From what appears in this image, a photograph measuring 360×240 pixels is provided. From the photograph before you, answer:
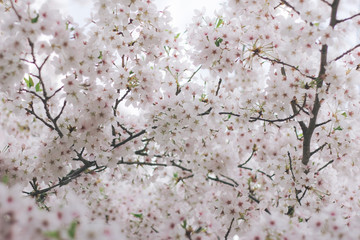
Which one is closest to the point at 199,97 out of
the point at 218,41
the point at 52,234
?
the point at 218,41

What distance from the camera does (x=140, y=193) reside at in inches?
336

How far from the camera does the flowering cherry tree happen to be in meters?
3.43

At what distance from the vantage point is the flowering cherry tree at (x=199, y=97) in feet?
11.3

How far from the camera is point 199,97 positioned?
4254mm

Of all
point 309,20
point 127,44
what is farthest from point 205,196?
point 309,20

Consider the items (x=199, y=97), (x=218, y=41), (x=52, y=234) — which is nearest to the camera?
(x=52, y=234)

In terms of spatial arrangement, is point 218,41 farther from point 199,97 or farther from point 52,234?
point 52,234

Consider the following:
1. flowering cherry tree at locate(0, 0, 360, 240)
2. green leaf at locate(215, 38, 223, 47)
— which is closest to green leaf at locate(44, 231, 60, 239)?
flowering cherry tree at locate(0, 0, 360, 240)

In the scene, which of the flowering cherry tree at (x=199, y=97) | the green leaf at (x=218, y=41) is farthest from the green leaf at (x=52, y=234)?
Result: the green leaf at (x=218, y=41)

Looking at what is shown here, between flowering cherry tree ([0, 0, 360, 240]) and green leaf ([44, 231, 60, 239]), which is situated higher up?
flowering cherry tree ([0, 0, 360, 240])

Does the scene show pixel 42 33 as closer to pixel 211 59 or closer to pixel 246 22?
pixel 211 59

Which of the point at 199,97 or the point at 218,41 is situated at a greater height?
the point at 218,41

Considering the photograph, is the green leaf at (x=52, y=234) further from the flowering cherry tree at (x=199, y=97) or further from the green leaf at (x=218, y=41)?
the green leaf at (x=218, y=41)

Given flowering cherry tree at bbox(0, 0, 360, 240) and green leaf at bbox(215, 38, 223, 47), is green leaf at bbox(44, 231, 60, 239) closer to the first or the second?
flowering cherry tree at bbox(0, 0, 360, 240)
